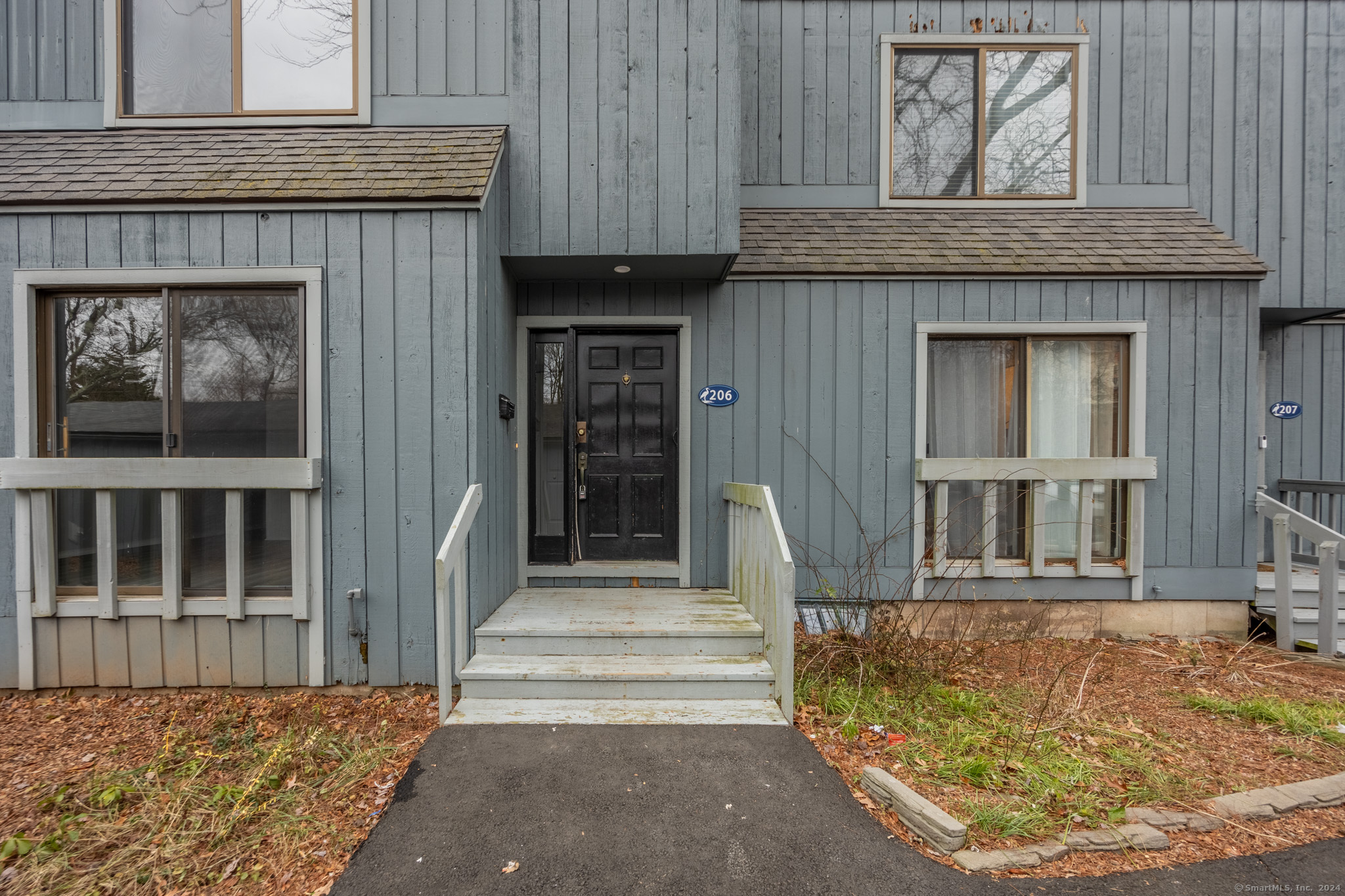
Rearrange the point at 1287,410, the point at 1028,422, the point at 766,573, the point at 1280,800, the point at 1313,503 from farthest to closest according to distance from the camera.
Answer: the point at 1287,410 → the point at 1313,503 → the point at 1028,422 → the point at 766,573 → the point at 1280,800

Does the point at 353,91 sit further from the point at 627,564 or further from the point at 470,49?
the point at 627,564

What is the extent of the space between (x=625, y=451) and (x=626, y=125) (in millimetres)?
2343

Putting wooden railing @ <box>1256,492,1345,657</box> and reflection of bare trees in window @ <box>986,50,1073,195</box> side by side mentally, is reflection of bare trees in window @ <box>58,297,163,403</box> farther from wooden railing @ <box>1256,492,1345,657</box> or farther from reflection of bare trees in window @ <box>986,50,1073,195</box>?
wooden railing @ <box>1256,492,1345,657</box>

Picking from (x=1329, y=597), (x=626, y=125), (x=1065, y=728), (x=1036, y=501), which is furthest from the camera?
(x=1036, y=501)

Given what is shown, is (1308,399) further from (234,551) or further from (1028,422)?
(234,551)

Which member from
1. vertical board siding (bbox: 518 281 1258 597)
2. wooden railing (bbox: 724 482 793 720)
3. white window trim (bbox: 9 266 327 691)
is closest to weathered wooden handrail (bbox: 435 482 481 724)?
white window trim (bbox: 9 266 327 691)

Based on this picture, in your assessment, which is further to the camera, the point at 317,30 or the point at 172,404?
the point at 317,30

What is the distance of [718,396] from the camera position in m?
4.38

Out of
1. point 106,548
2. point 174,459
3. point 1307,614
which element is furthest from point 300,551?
point 1307,614

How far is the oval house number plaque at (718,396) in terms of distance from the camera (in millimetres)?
4379

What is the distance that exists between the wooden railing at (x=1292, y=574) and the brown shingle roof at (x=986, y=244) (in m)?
1.86

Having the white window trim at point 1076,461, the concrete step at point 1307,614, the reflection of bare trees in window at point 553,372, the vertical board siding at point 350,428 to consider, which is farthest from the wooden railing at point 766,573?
the concrete step at point 1307,614

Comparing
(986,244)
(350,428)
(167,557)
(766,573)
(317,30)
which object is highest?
(317,30)

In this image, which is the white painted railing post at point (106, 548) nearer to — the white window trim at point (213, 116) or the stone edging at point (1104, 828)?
the white window trim at point (213, 116)
